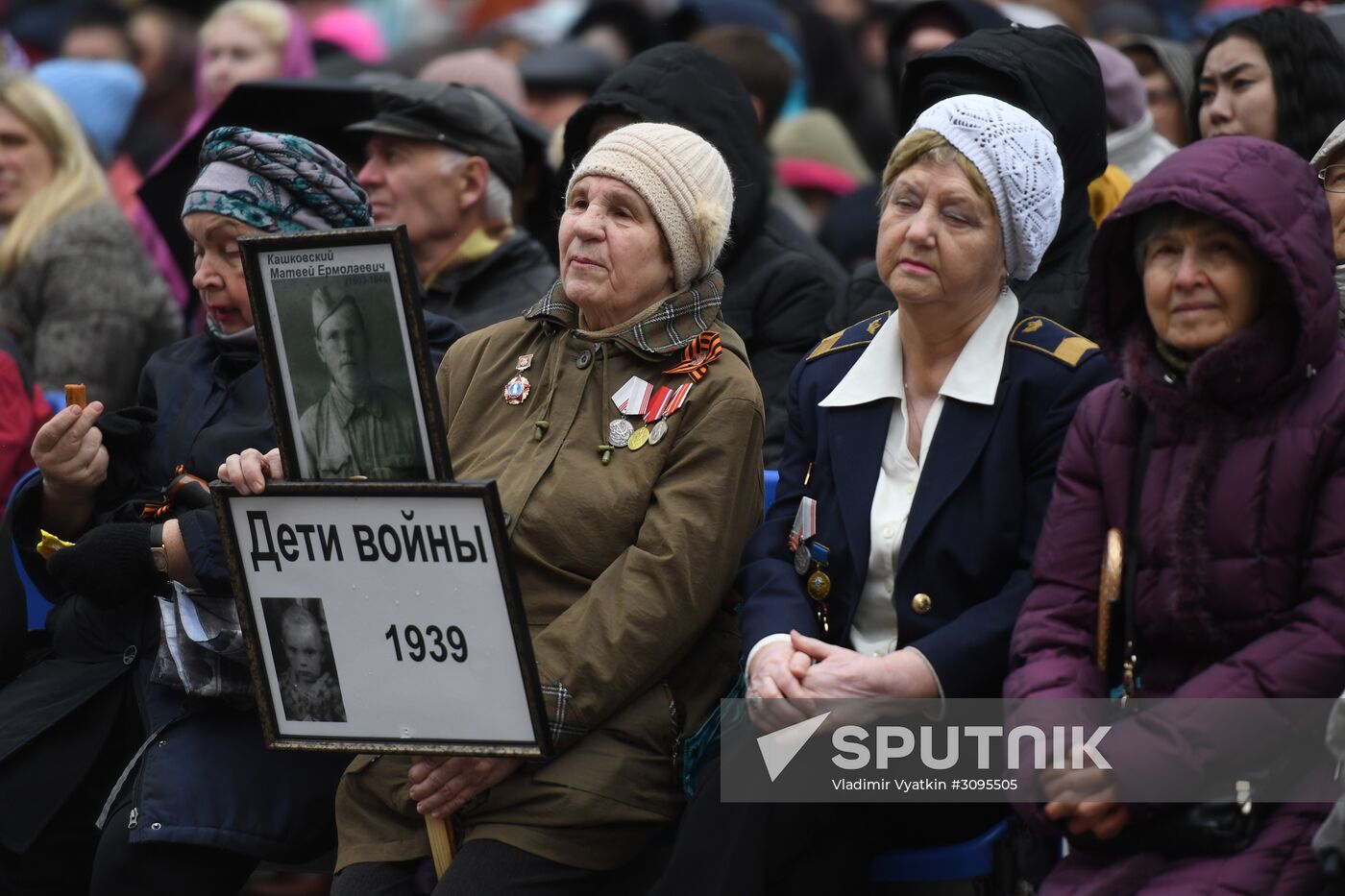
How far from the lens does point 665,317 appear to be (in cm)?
411

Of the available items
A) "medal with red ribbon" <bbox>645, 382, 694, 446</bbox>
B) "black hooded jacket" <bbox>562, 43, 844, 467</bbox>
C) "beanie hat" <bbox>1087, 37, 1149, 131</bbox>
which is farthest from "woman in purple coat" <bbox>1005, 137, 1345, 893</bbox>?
"beanie hat" <bbox>1087, 37, 1149, 131</bbox>

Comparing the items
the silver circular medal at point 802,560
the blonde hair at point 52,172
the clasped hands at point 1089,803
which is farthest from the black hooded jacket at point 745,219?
the blonde hair at point 52,172

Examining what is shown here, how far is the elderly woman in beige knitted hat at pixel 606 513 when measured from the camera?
12.5 ft

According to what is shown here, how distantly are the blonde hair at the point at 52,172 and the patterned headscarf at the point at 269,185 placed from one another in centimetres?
221

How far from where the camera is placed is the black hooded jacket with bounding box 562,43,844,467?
5375mm

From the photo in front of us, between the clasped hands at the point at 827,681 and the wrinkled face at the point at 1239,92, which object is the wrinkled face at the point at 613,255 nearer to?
the clasped hands at the point at 827,681

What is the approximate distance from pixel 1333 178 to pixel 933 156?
113cm

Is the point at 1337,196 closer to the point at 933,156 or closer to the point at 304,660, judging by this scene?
the point at 933,156

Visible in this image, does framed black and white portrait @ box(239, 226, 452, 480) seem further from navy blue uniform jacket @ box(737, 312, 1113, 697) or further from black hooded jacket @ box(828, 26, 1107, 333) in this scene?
black hooded jacket @ box(828, 26, 1107, 333)

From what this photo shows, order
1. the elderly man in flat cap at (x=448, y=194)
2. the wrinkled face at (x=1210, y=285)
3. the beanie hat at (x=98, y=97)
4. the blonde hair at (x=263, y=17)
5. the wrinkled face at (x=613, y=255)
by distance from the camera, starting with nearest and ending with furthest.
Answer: the wrinkled face at (x=1210, y=285)
the wrinkled face at (x=613, y=255)
the elderly man in flat cap at (x=448, y=194)
the beanie hat at (x=98, y=97)
the blonde hair at (x=263, y=17)

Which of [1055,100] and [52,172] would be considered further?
[52,172]

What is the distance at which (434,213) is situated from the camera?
603cm

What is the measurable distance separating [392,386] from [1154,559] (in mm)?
1482

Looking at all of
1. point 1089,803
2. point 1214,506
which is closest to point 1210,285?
point 1214,506
